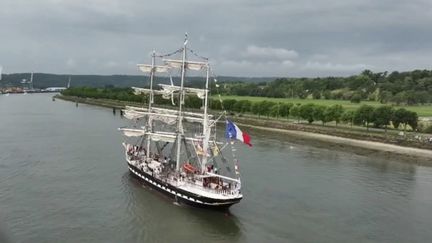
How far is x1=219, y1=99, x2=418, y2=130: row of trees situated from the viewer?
3775 inches

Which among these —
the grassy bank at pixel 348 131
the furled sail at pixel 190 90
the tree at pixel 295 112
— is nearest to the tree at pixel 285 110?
the grassy bank at pixel 348 131

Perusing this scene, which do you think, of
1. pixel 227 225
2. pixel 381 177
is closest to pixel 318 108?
pixel 381 177

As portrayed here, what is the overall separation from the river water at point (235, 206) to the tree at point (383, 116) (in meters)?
26.4

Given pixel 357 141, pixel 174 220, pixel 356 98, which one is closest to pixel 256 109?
pixel 357 141

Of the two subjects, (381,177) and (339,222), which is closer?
(339,222)

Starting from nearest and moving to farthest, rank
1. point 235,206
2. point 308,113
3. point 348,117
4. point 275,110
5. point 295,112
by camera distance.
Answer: point 235,206 < point 348,117 < point 308,113 < point 295,112 < point 275,110

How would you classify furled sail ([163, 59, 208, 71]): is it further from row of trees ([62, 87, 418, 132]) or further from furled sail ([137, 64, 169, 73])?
row of trees ([62, 87, 418, 132])

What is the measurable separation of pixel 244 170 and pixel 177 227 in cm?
2268

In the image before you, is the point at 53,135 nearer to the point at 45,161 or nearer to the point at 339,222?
the point at 45,161

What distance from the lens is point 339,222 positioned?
39781mm

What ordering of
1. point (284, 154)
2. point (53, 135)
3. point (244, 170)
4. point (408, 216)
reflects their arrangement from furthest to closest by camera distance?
point (53, 135), point (284, 154), point (244, 170), point (408, 216)

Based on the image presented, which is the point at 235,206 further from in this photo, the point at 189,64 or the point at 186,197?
the point at 189,64

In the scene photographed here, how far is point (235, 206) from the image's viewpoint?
4347 centimetres

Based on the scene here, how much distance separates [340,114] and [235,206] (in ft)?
222
